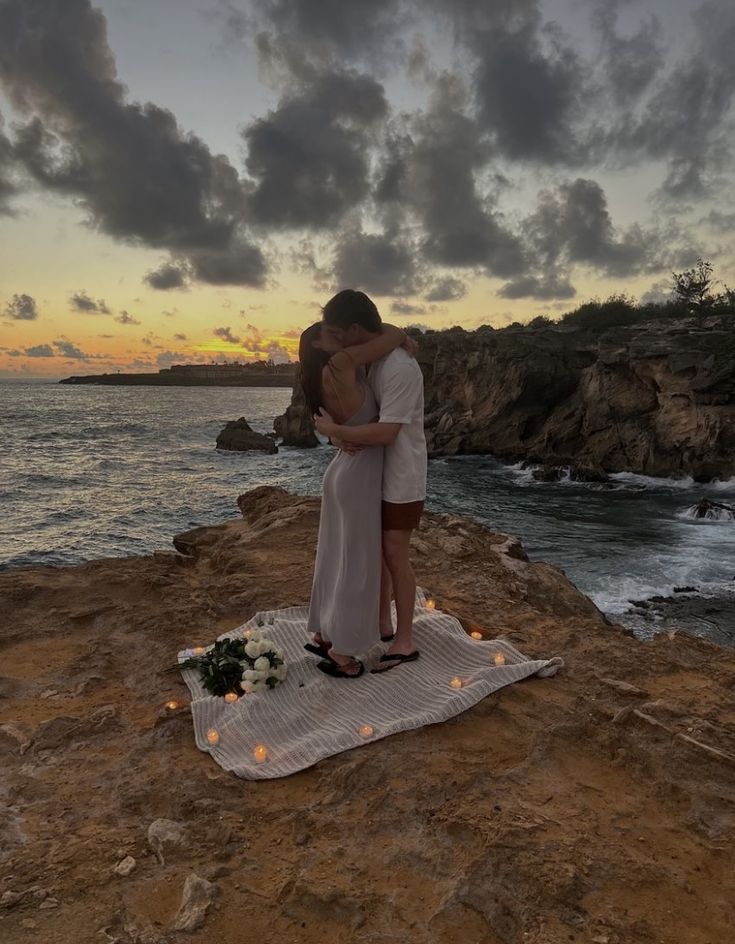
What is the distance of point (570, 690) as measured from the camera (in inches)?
166

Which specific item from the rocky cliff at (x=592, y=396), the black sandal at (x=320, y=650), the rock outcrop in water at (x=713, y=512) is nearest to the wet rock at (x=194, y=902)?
the black sandal at (x=320, y=650)

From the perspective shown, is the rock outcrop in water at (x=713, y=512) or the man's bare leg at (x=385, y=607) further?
the rock outcrop in water at (x=713, y=512)

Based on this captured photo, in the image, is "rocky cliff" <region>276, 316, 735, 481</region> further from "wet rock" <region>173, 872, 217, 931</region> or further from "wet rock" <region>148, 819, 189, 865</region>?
"wet rock" <region>173, 872, 217, 931</region>

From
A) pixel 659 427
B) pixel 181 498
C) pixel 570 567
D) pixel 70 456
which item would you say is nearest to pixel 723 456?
pixel 659 427

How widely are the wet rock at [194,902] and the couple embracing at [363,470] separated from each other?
76.6 inches

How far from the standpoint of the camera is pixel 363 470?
4.24m

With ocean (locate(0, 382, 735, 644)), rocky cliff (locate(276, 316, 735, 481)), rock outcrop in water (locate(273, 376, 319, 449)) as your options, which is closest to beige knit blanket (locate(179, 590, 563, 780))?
ocean (locate(0, 382, 735, 644))

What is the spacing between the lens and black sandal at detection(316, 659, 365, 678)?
171 inches

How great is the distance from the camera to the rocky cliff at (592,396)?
96.3ft

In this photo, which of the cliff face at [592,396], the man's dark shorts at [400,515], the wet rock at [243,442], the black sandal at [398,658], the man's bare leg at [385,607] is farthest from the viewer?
the wet rock at [243,442]

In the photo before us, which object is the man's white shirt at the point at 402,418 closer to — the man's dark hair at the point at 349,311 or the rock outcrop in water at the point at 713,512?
the man's dark hair at the point at 349,311

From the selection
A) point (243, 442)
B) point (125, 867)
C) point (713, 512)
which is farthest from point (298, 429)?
point (125, 867)

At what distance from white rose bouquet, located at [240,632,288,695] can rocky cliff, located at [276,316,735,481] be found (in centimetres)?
2910

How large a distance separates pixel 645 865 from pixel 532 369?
3798 cm
